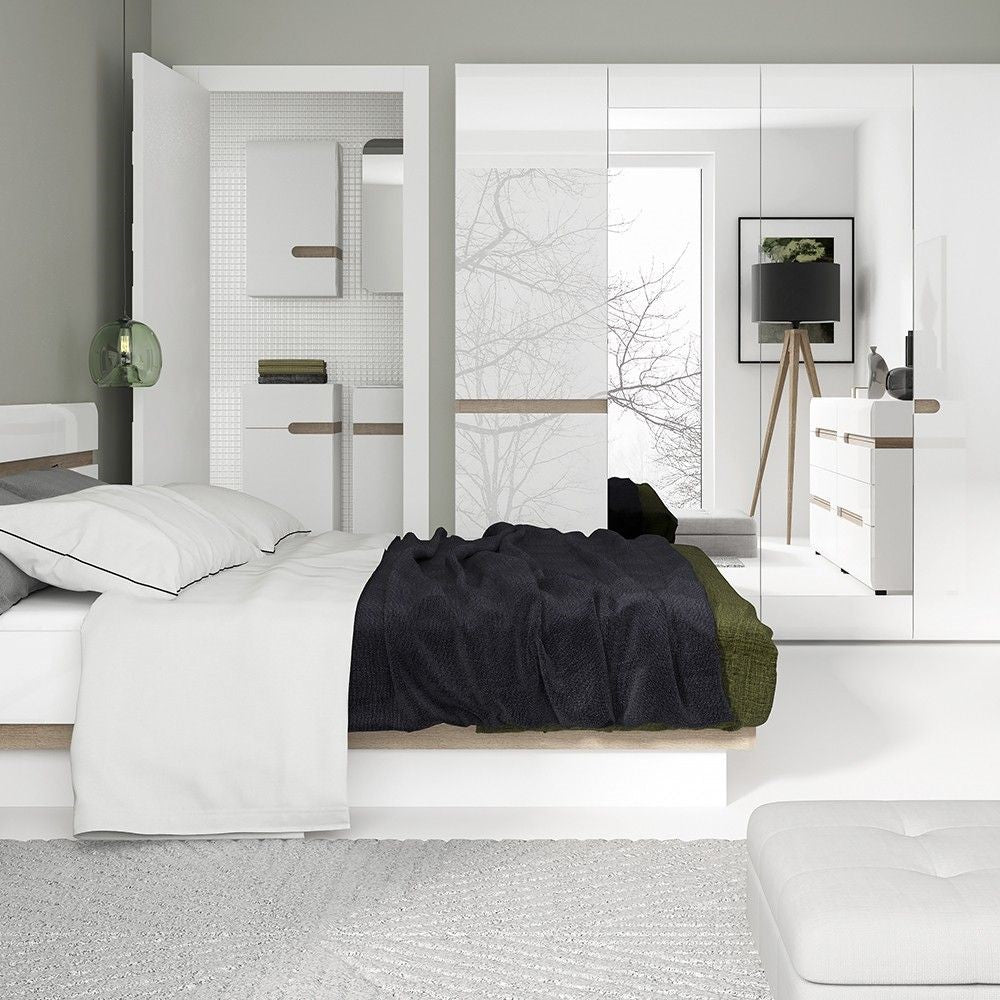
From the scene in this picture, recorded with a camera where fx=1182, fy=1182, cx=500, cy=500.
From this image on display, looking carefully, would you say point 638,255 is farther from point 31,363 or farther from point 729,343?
point 31,363

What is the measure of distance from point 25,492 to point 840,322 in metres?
3.25

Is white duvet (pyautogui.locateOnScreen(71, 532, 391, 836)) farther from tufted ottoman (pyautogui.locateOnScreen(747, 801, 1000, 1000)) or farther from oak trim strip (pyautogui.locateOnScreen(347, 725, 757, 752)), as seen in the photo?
tufted ottoman (pyautogui.locateOnScreen(747, 801, 1000, 1000))

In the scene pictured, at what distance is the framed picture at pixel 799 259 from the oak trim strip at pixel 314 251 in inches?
92.1

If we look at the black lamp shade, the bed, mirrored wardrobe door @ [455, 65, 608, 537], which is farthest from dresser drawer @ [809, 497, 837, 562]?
the bed

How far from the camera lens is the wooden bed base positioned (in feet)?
9.45

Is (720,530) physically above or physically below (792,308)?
below

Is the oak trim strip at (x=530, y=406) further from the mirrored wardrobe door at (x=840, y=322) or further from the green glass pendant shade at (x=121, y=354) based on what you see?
the green glass pendant shade at (x=121, y=354)

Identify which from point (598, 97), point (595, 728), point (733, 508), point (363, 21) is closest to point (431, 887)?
point (595, 728)

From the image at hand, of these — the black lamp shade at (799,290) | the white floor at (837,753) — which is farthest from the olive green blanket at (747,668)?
the black lamp shade at (799,290)

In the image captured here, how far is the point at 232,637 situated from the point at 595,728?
0.87 m

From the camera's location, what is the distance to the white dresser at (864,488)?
16.1 feet

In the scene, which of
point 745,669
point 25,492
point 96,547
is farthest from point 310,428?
point 745,669

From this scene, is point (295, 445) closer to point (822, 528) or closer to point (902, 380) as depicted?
point (822, 528)

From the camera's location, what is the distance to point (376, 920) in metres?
2.25
